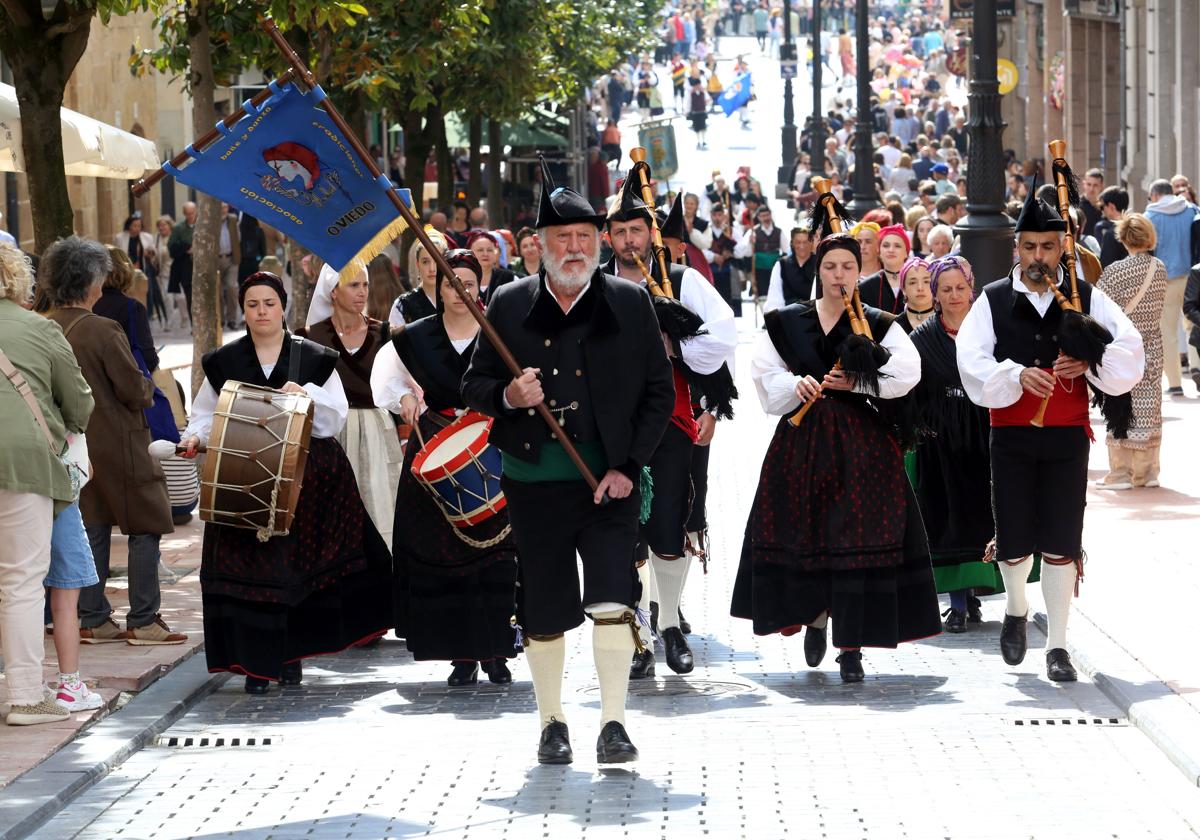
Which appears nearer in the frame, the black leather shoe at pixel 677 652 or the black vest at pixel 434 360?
the black vest at pixel 434 360

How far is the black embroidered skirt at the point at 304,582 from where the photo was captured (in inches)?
368

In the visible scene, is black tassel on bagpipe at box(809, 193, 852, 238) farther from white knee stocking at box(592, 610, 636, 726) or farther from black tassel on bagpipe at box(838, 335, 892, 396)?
white knee stocking at box(592, 610, 636, 726)

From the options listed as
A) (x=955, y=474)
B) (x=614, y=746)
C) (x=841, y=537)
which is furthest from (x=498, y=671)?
(x=955, y=474)

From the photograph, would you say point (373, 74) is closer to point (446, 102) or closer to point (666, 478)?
point (446, 102)

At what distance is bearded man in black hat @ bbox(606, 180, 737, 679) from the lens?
9.67 meters

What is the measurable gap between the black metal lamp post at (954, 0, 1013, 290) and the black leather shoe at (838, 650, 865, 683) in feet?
17.5

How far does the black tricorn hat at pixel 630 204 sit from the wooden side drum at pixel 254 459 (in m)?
1.71

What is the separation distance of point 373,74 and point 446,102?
26.4 ft

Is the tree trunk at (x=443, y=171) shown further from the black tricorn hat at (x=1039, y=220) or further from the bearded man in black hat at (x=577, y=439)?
the bearded man in black hat at (x=577, y=439)

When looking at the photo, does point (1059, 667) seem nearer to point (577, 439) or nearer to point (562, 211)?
point (577, 439)

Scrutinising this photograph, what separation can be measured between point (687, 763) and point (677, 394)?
7.93 ft

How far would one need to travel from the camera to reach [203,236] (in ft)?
46.8

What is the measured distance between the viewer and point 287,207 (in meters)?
8.46

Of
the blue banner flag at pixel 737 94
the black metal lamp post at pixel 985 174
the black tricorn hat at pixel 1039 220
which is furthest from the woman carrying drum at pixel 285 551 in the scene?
the blue banner flag at pixel 737 94
